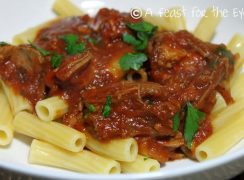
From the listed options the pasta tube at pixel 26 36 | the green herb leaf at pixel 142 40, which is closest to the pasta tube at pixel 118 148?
the green herb leaf at pixel 142 40

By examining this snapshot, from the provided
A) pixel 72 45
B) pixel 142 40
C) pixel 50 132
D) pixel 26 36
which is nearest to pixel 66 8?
pixel 26 36

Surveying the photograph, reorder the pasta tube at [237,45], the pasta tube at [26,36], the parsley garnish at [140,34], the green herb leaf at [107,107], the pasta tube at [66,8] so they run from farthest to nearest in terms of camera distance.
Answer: the pasta tube at [66,8], the pasta tube at [26,36], the pasta tube at [237,45], the parsley garnish at [140,34], the green herb leaf at [107,107]

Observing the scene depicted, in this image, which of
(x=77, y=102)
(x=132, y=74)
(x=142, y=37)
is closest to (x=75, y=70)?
(x=77, y=102)

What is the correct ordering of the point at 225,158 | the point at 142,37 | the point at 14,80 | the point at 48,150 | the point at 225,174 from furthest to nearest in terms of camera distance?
1. the point at 142,37
2. the point at 14,80
3. the point at 48,150
4. the point at 225,174
5. the point at 225,158

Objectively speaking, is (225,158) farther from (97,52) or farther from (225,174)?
(97,52)

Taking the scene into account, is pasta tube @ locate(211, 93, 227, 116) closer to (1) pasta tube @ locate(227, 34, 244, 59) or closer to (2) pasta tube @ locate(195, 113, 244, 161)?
(2) pasta tube @ locate(195, 113, 244, 161)

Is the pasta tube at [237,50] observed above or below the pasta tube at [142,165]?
above

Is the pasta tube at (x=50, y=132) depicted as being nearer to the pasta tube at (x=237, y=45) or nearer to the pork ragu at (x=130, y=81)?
the pork ragu at (x=130, y=81)
